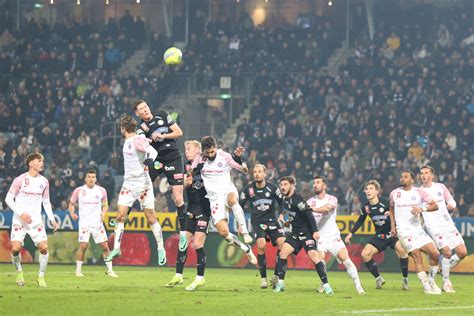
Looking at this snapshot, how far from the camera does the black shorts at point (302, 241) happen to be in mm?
19062

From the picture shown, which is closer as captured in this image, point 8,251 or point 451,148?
point 8,251

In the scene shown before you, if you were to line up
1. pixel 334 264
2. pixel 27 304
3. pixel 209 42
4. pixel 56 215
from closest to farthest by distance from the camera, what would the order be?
pixel 27 304, pixel 334 264, pixel 56 215, pixel 209 42

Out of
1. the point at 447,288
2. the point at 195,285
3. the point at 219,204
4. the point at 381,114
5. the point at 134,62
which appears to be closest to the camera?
the point at 195,285

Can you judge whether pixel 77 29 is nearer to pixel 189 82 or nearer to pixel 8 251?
pixel 189 82

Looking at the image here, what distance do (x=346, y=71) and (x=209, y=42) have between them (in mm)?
6268

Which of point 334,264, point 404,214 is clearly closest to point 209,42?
point 334,264

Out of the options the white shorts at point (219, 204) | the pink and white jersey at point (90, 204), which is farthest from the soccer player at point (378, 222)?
the pink and white jersey at point (90, 204)

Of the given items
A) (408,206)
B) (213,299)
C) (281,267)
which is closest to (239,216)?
(281,267)

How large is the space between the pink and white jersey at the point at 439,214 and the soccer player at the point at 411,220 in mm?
836

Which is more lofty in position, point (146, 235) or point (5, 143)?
point (5, 143)

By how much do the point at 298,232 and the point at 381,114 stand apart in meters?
17.6

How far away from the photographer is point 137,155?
63.1 ft

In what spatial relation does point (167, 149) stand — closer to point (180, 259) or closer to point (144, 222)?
point (180, 259)

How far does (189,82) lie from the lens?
41.5 m
